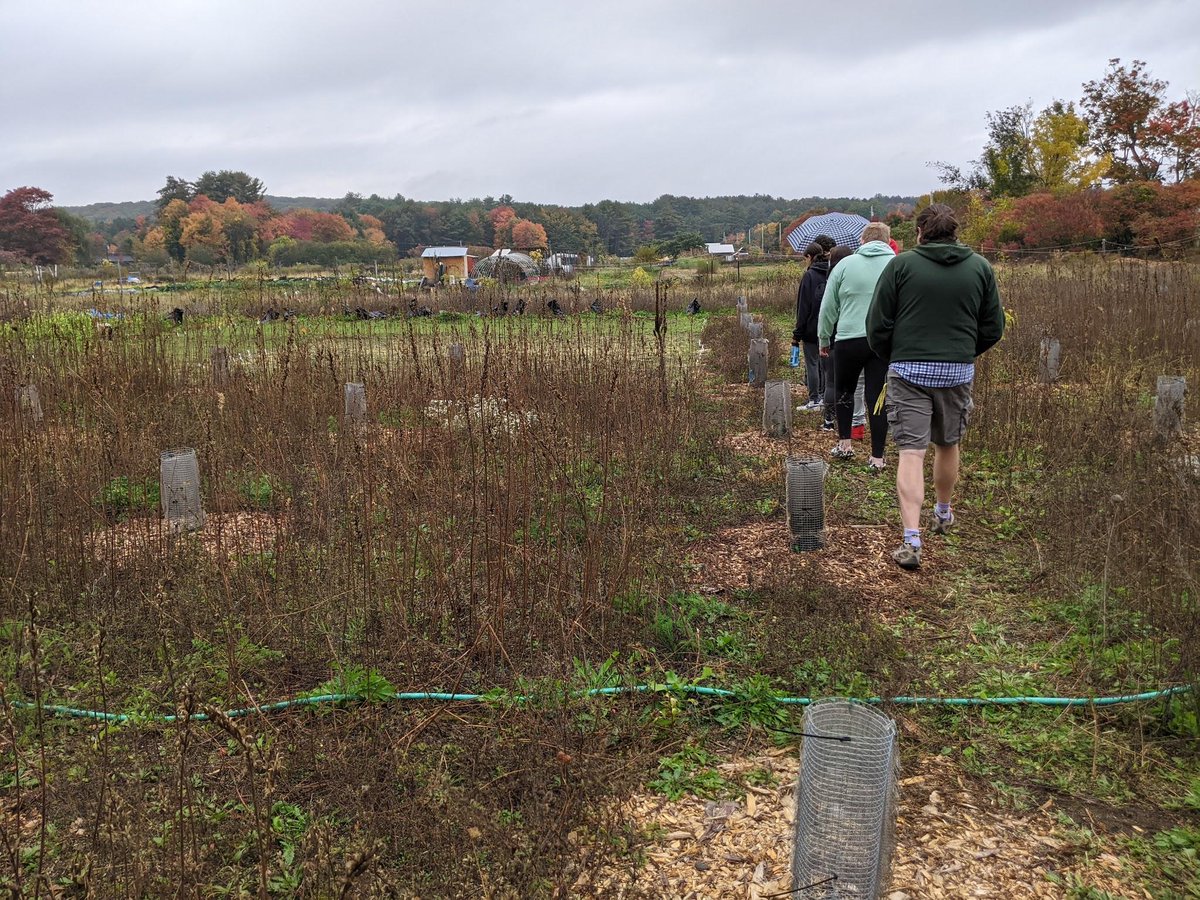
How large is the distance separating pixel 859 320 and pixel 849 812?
4292 millimetres

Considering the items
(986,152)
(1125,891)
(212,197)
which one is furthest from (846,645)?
(212,197)

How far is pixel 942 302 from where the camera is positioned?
4.11 m

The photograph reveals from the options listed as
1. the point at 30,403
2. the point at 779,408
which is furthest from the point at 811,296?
the point at 30,403

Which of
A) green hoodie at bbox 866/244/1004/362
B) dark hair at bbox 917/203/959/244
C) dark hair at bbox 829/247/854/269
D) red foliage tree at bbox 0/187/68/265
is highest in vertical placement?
red foliage tree at bbox 0/187/68/265

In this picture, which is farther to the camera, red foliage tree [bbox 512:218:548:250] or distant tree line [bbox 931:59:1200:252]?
red foliage tree [bbox 512:218:548:250]

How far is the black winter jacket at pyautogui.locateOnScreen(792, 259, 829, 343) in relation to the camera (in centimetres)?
734

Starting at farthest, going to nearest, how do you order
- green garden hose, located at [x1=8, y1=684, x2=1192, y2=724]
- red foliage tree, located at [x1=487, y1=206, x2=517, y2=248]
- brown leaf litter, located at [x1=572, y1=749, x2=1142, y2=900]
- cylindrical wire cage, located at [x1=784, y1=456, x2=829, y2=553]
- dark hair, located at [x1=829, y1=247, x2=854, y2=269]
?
red foliage tree, located at [x1=487, y1=206, x2=517, y2=248]
dark hair, located at [x1=829, y1=247, x2=854, y2=269]
cylindrical wire cage, located at [x1=784, y1=456, x2=829, y2=553]
green garden hose, located at [x1=8, y1=684, x2=1192, y2=724]
brown leaf litter, located at [x1=572, y1=749, x2=1142, y2=900]

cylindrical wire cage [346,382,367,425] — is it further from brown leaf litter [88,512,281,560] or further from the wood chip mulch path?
the wood chip mulch path

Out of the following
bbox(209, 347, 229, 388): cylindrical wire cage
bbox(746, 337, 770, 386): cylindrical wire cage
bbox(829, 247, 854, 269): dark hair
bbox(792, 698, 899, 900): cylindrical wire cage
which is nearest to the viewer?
bbox(792, 698, 899, 900): cylindrical wire cage

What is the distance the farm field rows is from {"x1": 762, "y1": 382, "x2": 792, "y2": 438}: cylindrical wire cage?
1.27m

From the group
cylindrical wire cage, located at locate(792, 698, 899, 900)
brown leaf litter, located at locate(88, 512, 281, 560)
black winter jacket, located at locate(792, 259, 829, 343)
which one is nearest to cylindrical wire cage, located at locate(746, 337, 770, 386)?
black winter jacket, located at locate(792, 259, 829, 343)

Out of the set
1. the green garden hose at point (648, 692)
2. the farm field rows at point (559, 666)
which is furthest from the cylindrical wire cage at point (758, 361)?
the green garden hose at point (648, 692)

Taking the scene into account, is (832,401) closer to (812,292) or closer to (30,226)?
(812,292)

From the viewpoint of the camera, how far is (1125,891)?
216 cm
